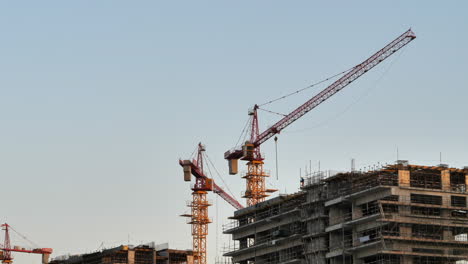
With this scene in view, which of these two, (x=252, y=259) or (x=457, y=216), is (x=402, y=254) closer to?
(x=457, y=216)

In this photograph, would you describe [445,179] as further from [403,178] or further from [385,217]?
[385,217]

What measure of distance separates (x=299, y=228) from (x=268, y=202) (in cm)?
1284

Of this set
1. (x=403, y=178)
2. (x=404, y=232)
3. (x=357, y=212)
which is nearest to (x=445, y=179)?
(x=403, y=178)

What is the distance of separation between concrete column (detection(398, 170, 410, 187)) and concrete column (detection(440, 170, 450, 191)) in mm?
6116

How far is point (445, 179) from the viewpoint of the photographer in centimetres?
15438

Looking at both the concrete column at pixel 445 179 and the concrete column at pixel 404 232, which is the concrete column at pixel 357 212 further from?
the concrete column at pixel 445 179

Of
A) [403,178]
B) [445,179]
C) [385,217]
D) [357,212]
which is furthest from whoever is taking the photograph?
[445,179]

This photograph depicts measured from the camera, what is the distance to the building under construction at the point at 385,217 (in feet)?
486

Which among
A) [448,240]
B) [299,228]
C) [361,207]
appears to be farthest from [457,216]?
[299,228]

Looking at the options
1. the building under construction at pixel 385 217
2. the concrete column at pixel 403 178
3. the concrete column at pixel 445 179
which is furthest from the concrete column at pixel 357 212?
the concrete column at pixel 445 179

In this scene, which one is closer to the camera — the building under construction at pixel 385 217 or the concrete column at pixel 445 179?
the building under construction at pixel 385 217

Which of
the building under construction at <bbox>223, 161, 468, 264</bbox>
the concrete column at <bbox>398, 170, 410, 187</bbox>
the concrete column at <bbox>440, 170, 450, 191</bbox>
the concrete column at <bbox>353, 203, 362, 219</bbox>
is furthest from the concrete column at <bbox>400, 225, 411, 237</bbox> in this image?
the concrete column at <bbox>440, 170, 450, 191</bbox>

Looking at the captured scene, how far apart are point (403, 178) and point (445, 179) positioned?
7.54 m

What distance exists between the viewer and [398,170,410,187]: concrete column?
151m
